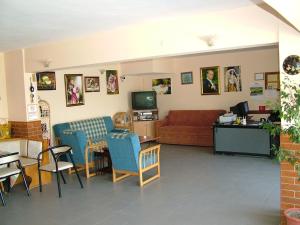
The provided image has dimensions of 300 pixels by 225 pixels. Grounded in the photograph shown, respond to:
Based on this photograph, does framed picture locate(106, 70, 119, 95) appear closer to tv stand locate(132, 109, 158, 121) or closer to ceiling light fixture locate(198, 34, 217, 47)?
tv stand locate(132, 109, 158, 121)

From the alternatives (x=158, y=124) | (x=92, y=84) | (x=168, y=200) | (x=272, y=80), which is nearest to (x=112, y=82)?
(x=92, y=84)

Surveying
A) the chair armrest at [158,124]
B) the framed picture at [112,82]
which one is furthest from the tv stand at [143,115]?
the framed picture at [112,82]

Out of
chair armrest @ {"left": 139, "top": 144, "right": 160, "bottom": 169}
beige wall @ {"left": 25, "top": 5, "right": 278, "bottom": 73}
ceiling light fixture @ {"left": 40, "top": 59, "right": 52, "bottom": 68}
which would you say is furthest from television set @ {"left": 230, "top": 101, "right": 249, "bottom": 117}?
ceiling light fixture @ {"left": 40, "top": 59, "right": 52, "bottom": 68}

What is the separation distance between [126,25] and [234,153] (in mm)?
4226

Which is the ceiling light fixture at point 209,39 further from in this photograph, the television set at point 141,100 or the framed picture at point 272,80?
the television set at point 141,100

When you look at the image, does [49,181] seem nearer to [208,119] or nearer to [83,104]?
[83,104]

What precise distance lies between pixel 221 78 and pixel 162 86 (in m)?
1.94

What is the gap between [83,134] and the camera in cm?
580

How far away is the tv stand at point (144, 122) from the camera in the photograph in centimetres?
892

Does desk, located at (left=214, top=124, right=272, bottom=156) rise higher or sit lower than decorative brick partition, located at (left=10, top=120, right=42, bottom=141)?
lower

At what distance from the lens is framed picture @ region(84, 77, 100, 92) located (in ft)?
25.7

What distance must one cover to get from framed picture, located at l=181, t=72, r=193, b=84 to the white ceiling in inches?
195

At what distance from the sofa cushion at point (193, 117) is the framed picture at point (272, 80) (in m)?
1.35

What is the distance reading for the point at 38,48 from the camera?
5.46 metres
